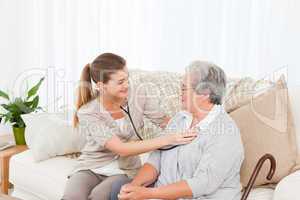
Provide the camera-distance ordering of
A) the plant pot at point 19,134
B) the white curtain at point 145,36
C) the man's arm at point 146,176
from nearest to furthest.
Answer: the man's arm at point 146,176, the white curtain at point 145,36, the plant pot at point 19,134

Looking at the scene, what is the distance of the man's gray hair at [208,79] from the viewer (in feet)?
6.52

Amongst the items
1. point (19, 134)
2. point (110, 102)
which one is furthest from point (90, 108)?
point (19, 134)

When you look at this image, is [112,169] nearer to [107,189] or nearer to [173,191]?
[107,189]

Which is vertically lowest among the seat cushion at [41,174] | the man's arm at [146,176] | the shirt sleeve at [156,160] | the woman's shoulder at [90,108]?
the seat cushion at [41,174]

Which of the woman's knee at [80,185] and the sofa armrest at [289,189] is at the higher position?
the sofa armrest at [289,189]

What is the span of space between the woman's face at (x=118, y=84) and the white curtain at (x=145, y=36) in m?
1.16

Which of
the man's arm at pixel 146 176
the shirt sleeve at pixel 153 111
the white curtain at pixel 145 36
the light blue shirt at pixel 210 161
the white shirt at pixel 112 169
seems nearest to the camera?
the light blue shirt at pixel 210 161

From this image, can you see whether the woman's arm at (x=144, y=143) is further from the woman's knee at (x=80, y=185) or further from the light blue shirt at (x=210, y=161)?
the woman's knee at (x=80, y=185)

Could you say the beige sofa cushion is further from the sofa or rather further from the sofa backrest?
the sofa backrest

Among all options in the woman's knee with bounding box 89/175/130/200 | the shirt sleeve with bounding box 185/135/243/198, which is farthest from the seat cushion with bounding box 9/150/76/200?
the shirt sleeve with bounding box 185/135/243/198

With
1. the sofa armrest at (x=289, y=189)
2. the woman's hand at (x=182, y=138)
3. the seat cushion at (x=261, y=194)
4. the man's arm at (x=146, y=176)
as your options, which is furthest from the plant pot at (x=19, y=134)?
the sofa armrest at (x=289, y=189)

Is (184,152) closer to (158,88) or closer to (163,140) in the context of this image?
(163,140)

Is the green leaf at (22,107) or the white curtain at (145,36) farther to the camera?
the green leaf at (22,107)

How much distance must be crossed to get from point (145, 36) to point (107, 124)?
147 centimetres
